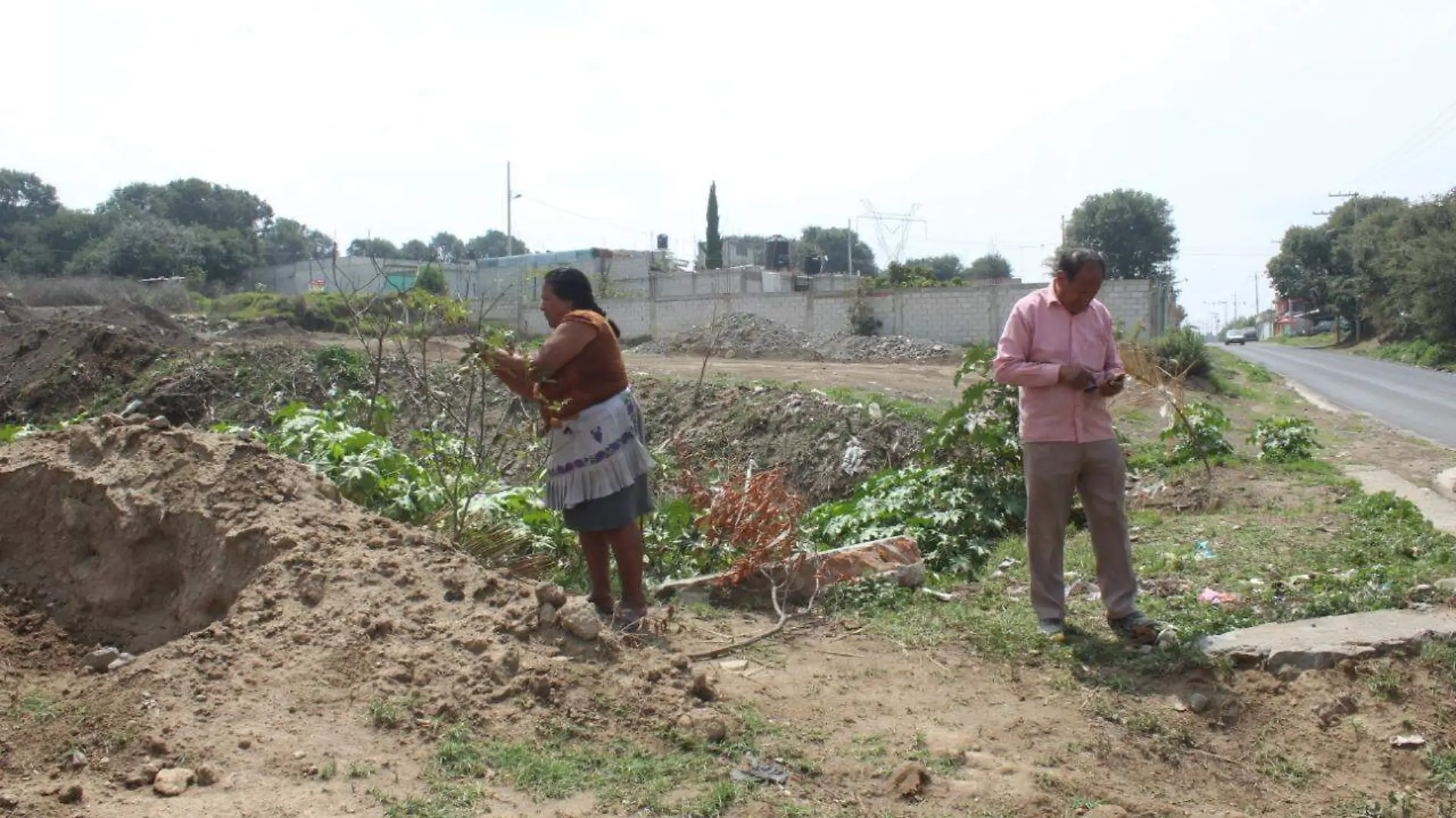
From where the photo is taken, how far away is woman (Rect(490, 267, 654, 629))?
455 centimetres

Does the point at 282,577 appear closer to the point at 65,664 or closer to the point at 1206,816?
the point at 65,664

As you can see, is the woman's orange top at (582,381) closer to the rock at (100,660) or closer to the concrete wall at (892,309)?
the rock at (100,660)

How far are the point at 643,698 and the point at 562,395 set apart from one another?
1418mm

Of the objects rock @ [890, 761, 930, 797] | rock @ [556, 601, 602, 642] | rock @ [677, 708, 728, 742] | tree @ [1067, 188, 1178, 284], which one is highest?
tree @ [1067, 188, 1178, 284]

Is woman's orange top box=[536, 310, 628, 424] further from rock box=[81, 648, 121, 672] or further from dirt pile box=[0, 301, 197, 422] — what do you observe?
dirt pile box=[0, 301, 197, 422]

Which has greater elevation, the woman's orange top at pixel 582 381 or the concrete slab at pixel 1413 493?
the woman's orange top at pixel 582 381

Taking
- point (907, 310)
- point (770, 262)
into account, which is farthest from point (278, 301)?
point (770, 262)

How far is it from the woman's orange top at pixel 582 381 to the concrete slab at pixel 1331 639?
2.50 m

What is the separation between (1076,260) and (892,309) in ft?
86.2

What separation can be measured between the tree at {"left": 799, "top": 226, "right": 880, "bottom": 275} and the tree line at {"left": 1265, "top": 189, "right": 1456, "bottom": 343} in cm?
2744

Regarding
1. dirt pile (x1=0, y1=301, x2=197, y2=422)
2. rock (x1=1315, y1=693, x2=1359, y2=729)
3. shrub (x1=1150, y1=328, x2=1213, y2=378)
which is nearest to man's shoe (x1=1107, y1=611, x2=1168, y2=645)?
rock (x1=1315, y1=693, x2=1359, y2=729)

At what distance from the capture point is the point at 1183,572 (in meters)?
5.38

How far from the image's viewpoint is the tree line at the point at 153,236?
48.6 meters

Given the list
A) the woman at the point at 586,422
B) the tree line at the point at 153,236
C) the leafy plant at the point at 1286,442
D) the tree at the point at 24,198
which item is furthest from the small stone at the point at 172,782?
the tree at the point at 24,198
